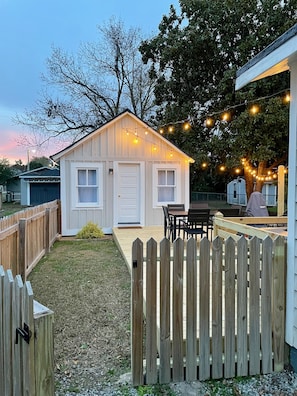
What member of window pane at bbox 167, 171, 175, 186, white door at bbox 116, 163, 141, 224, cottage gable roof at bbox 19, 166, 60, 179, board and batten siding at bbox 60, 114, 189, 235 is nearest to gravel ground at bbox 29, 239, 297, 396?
board and batten siding at bbox 60, 114, 189, 235

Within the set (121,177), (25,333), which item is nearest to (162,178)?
(121,177)

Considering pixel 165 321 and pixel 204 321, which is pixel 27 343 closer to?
pixel 165 321

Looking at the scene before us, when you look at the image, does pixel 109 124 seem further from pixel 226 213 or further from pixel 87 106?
pixel 87 106

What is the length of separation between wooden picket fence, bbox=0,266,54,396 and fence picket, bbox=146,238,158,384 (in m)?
0.90

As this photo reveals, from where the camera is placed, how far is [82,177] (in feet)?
36.0

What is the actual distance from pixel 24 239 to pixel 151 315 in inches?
136

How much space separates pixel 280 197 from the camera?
27.9 feet

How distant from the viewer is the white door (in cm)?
1130

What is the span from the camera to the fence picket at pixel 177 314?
259 cm

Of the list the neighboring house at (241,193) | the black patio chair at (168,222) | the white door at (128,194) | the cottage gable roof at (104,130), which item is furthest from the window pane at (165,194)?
the neighboring house at (241,193)

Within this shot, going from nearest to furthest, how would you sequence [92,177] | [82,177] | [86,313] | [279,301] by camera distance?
1. [279,301]
2. [86,313]
3. [82,177]
4. [92,177]

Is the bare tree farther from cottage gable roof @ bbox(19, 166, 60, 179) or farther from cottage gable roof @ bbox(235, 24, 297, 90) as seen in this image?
cottage gable roof @ bbox(235, 24, 297, 90)

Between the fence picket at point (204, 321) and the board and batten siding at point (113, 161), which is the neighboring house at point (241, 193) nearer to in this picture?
the board and batten siding at point (113, 161)

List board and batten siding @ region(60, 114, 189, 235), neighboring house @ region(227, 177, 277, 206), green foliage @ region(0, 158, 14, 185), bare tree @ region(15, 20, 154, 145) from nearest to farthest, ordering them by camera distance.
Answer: board and batten siding @ region(60, 114, 189, 235) → bare tree @ region(15, 20, 154, 145) → neighboring house @ region(227, 177, 277, 206) → green foliage @ region(0, 158, 14, 185)
